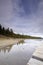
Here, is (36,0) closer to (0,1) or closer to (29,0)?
(29,0)

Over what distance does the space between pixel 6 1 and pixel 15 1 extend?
96 centimetres

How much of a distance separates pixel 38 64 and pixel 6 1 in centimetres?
901

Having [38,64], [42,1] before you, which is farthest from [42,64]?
[42,1]

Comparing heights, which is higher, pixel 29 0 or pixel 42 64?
pixel 29 0

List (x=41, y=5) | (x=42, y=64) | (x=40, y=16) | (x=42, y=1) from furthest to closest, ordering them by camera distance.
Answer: (x=40, y=16) → (x=41, y=5) → (x=42, y=1) → (x=42, y=64)

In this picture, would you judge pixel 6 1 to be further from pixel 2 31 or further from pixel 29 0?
pixel 2 31

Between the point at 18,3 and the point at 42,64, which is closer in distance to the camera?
the point at 42,64

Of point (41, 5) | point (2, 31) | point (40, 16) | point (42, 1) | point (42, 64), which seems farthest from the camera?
point (2, 31)

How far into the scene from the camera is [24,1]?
11188mm

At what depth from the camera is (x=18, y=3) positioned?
11625 mm

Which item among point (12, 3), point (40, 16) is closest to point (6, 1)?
point (12, 3)

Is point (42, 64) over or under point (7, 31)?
under

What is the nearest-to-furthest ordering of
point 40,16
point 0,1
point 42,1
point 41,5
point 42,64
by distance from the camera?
1. point 42,64
2. point 42,1
3. point 41,5
4. point 0,1
5. point 40,16

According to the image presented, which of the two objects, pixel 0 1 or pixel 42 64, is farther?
pixel 0 1
